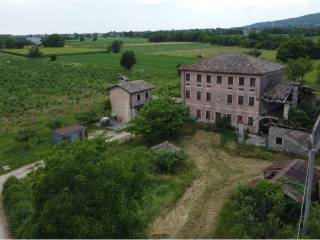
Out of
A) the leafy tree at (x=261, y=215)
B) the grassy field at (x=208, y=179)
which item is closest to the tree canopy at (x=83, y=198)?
the leafy tree at (x=261, y=215)

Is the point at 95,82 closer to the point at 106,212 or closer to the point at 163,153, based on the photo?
the point at 163,153

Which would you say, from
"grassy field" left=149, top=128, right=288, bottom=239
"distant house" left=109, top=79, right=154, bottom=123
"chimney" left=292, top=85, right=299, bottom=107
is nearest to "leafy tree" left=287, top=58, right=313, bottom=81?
"chimney" left=292, top=85, right=299, bottom=107

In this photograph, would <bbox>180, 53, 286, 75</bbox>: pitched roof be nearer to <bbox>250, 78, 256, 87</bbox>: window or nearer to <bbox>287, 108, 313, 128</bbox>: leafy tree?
<bbox>250, 78, 256, 87</bbox>: window

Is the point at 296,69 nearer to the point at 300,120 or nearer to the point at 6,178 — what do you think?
the point at 300,120

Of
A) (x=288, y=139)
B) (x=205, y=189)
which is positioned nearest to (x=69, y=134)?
(x=205, y=189)

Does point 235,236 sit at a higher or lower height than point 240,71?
lower

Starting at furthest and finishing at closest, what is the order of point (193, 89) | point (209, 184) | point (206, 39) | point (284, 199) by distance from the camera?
point (206, 39) → point (193, 89) → point (209, 184) → point (284, 199)

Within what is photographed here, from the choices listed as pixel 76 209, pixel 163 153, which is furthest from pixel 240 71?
pixel 76 209
